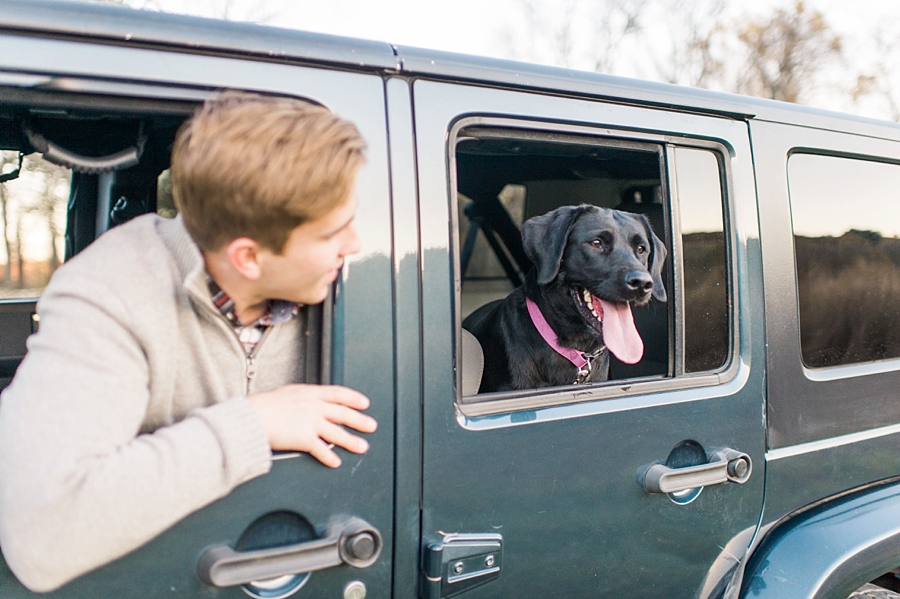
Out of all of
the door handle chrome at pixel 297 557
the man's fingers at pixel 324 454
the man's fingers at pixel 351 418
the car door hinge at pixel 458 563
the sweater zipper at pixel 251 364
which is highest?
the sweater zipper at pixel 251 364

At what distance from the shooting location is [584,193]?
3068 mm

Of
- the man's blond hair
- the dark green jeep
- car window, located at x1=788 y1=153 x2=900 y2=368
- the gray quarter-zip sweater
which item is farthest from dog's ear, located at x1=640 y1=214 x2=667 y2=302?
the gray quarter-zip sweater

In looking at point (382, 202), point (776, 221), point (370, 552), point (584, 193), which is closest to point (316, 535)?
point (370, 552)

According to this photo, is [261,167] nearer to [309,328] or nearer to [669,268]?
[309,328]

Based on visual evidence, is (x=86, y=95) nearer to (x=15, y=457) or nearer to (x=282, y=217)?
(x=282, y=217)

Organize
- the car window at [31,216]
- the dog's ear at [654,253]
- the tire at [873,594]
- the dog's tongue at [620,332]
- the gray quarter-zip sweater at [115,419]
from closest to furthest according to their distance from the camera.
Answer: the gray quarter-zip sweater at [115,419] < the tire at [873,594] < the dog's tongue at [620,332] < the car window at [31,216] < the dog's ear at [654,253]

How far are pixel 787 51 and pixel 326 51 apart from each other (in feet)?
80.1

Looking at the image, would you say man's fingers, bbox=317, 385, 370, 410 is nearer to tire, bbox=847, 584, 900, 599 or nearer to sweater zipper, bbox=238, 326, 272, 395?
sweater zipper, bbox=238, 326, 272, 395

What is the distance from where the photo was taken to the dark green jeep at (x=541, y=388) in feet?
3.57

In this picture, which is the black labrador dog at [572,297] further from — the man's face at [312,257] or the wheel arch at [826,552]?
the man's face at [312,257]

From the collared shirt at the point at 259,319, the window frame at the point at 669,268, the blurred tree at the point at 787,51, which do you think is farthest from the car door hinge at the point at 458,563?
the blurred tree at the point at 787,51

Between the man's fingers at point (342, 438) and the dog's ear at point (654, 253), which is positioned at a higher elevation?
the dog's ear at point (654, 253)

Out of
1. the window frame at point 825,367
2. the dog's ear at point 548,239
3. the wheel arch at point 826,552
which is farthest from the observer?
the dog's ear at point 548,239

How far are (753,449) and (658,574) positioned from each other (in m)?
0.41
